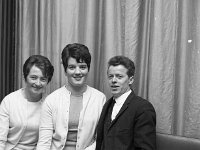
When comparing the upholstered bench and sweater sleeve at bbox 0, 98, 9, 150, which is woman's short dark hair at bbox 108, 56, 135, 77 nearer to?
the upholstered bench

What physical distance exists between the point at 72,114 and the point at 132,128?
1.66 feet

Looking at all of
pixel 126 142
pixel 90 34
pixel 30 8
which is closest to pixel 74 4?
pixel 90 34

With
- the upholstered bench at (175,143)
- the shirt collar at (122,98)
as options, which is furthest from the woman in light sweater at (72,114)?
the upholstered bench at (175,143)

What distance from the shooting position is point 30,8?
2.71 meters

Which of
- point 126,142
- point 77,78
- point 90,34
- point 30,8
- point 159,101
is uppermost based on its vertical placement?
point 30,8

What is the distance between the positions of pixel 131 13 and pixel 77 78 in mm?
611

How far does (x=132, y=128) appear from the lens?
1797 mm

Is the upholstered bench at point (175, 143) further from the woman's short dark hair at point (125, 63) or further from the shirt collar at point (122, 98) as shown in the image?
the woman's short dark hair at point (125, 63)

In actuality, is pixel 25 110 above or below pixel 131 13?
below

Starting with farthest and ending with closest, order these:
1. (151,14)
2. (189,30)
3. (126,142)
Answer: (151,14) → (189,30) → (126,142)

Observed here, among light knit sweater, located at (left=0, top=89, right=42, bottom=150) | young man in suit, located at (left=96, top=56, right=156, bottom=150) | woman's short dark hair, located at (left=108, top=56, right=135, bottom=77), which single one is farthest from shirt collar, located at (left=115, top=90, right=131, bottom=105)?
light knit sweater, located at (left=0, top=89, right=42, bottom=150)

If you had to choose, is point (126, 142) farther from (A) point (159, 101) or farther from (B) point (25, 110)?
(B) point (25, 110)

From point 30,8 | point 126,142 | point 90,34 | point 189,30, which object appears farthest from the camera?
point 30,8

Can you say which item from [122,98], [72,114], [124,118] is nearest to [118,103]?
[122,98]
